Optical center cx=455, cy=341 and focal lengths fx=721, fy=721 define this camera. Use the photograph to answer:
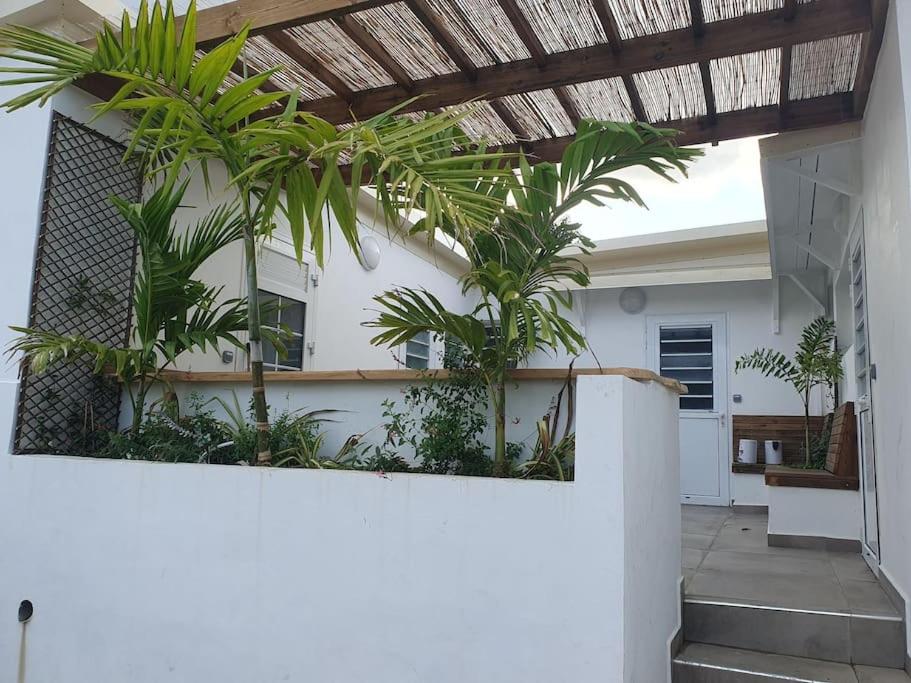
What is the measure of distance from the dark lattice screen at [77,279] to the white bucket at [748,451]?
238 inches

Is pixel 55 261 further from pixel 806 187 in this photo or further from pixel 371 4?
pixel 806 187

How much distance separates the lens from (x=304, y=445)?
10.4ft

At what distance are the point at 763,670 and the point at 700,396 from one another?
17.4 feet

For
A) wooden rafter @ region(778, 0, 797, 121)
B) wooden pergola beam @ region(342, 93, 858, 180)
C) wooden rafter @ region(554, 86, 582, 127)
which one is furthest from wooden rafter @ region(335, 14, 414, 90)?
wooden rafter @ region(778, 0, 797, 121)

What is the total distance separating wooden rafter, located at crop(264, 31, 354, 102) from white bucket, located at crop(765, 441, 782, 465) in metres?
5.46

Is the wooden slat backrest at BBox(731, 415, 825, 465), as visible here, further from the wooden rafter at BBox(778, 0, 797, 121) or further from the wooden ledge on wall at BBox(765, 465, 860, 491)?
the wooden rafter at BBox(778, 0, 797, 121)

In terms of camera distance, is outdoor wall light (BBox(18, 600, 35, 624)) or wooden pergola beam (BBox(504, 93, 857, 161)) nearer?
outdoor wall light (BBox(18, 600, 35, 624))

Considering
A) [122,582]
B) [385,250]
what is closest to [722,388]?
[385,250]

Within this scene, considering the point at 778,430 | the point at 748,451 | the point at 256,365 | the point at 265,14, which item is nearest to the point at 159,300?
the point at 256,365

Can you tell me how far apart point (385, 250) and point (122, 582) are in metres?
4.63

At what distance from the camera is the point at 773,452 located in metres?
7.34

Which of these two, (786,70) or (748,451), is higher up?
(786,70)

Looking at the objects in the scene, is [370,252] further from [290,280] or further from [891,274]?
[891,274]

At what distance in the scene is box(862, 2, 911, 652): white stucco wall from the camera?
294cm
